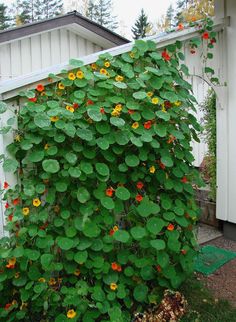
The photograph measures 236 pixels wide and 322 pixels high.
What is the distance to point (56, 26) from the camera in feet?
17.5

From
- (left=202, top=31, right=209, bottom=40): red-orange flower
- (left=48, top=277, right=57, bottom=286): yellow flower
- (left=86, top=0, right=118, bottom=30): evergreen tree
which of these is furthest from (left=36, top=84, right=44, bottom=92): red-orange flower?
(left=86, top=0, right=118, bottom=30): evergreen tree

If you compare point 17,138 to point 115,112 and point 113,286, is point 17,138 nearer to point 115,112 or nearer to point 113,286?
point 115,112

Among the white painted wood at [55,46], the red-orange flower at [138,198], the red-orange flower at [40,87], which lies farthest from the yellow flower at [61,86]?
the white painted wood at [55,46]

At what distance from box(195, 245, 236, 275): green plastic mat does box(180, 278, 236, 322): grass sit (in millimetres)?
274

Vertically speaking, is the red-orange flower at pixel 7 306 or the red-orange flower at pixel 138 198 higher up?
the red-orange flower at pixel 138 198

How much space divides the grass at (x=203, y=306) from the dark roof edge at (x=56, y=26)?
13.4 feet

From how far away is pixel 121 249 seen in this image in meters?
2.31

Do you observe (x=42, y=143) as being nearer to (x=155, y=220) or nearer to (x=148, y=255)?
(x=155, y=220)

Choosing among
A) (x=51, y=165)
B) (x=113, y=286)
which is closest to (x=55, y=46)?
(x=51, y=165)

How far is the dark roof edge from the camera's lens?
492 centimetres

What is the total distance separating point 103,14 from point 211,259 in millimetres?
23862

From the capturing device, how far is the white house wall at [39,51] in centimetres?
518

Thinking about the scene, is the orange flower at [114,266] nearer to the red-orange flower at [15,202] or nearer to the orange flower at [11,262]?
the orange flower at [11,262]

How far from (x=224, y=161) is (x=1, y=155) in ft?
8.09
